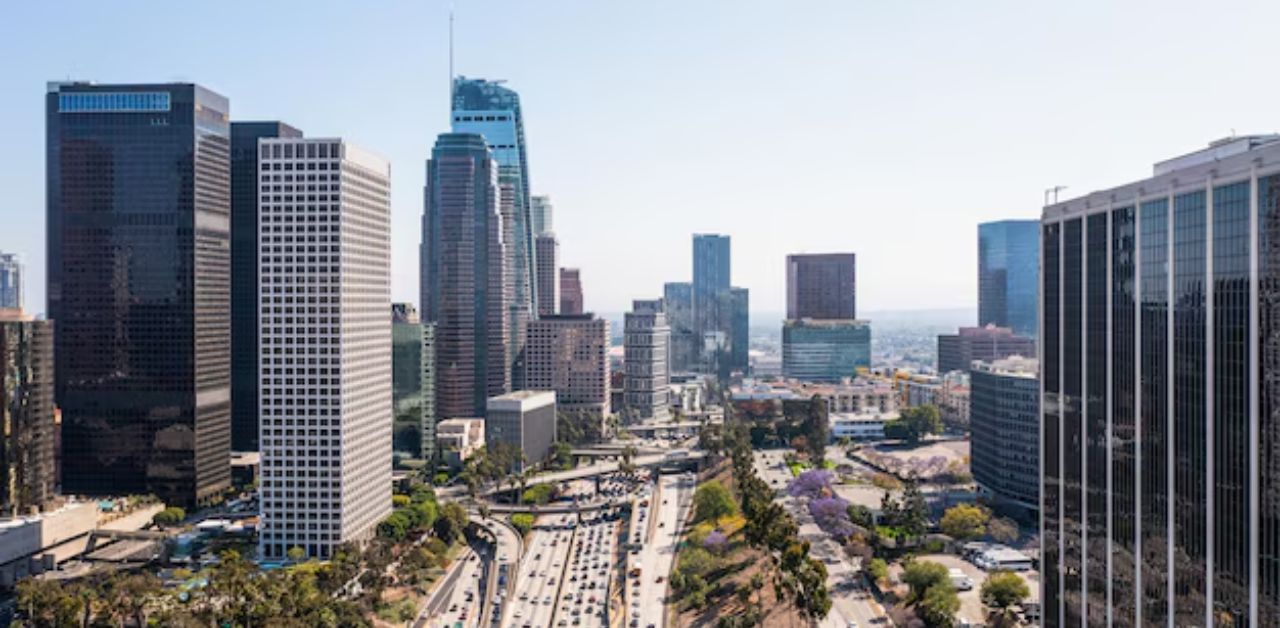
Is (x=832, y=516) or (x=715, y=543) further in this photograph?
(x=832, y=516)

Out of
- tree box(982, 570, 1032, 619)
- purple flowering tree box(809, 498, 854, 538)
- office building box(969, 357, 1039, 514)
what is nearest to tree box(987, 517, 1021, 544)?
office building box(969, 357, 1039, 514)

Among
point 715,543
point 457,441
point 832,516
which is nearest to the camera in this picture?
point 715,543

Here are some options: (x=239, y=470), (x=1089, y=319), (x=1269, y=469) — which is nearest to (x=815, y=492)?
(x=1089, y=319)

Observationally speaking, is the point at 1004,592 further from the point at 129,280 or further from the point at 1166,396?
the point at 129,280

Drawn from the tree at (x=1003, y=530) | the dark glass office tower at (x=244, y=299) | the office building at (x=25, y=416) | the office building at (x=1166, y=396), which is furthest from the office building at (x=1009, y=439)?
the office building at (x=25, y=416)

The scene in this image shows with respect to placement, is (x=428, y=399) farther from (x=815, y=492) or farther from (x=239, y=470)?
(x=815, y=492)

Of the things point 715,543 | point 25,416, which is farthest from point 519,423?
point 25,416

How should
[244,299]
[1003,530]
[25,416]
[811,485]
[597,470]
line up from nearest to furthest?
[1003,530] → [25,416] → [811,485] → [244,299] → [597,470]
